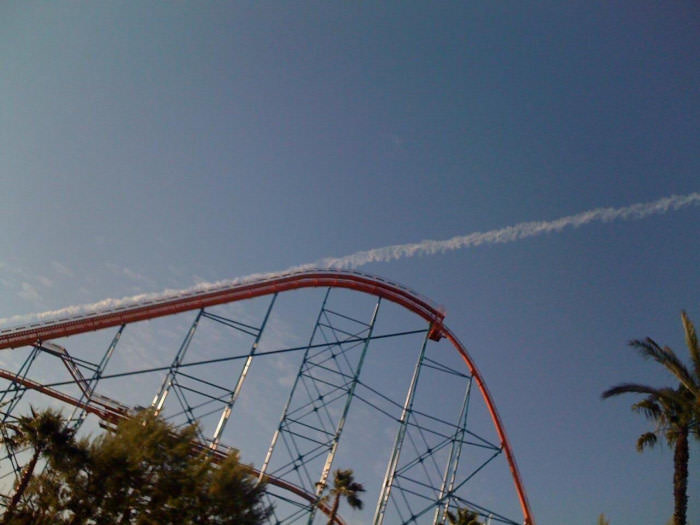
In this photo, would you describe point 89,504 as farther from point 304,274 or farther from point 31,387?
point 304,274

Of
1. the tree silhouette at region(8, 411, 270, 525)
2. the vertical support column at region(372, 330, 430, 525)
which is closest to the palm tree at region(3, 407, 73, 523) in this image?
the tree silhouette at region(8, 411, 270, 525)

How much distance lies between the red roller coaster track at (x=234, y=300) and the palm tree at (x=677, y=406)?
9308mm

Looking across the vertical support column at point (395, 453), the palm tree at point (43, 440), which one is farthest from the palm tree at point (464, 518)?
the palm tree at point (43, 440)

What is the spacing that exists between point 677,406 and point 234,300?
46.8ft

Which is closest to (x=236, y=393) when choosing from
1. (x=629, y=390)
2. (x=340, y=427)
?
(x=340, y=427)

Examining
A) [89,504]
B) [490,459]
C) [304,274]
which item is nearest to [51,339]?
[89,504]

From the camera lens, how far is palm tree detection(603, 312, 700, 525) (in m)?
12.4

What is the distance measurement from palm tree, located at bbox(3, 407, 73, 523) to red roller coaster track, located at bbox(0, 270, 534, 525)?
13.4 feet

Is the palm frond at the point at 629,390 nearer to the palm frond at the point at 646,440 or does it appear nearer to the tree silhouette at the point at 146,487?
the palm frond at the point at 646,440

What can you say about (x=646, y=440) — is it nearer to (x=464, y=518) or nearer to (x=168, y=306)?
(x=464, y=518)

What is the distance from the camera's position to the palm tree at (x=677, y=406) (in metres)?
12.4

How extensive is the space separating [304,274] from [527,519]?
554 inches

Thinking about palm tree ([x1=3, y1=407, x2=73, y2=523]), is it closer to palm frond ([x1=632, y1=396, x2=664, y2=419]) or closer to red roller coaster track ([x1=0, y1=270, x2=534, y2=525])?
red roller coaster track ([x1=0, y1=270, x2=534, y2=525])

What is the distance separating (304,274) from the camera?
2095 cm
